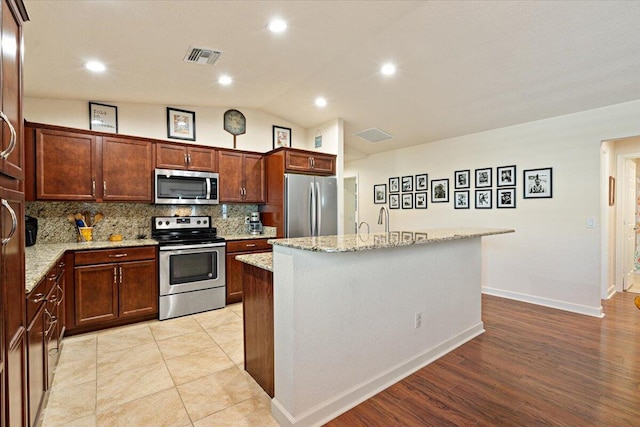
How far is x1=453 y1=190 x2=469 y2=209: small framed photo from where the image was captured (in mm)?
4746

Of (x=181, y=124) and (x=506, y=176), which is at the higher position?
(x=181, y=124)

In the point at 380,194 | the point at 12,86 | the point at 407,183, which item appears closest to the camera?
the point at 12,86

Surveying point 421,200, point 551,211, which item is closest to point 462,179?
point 421,200

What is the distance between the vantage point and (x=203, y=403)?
2018 millimetres

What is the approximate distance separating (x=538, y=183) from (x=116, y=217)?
5.43m

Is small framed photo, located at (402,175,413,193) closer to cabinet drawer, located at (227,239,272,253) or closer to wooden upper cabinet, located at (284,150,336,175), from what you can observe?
wooden upper cabinet, located at (284,150,336,175)

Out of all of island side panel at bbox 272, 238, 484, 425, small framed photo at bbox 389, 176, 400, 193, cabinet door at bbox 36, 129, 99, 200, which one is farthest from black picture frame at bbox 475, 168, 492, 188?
cabinet door at bbox 36, 129, 99, 200

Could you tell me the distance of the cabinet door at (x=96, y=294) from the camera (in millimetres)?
3057

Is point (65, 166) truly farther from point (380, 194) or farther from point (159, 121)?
point (380, 194)

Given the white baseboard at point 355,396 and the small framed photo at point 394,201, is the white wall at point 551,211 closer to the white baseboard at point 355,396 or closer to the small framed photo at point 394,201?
the small framed photo at point 394,201

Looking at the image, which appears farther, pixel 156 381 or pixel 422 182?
pixel 422 182

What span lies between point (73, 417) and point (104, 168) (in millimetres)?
2559

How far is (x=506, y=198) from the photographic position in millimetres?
4305

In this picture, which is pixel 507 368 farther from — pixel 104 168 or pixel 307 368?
pixel 104 168
